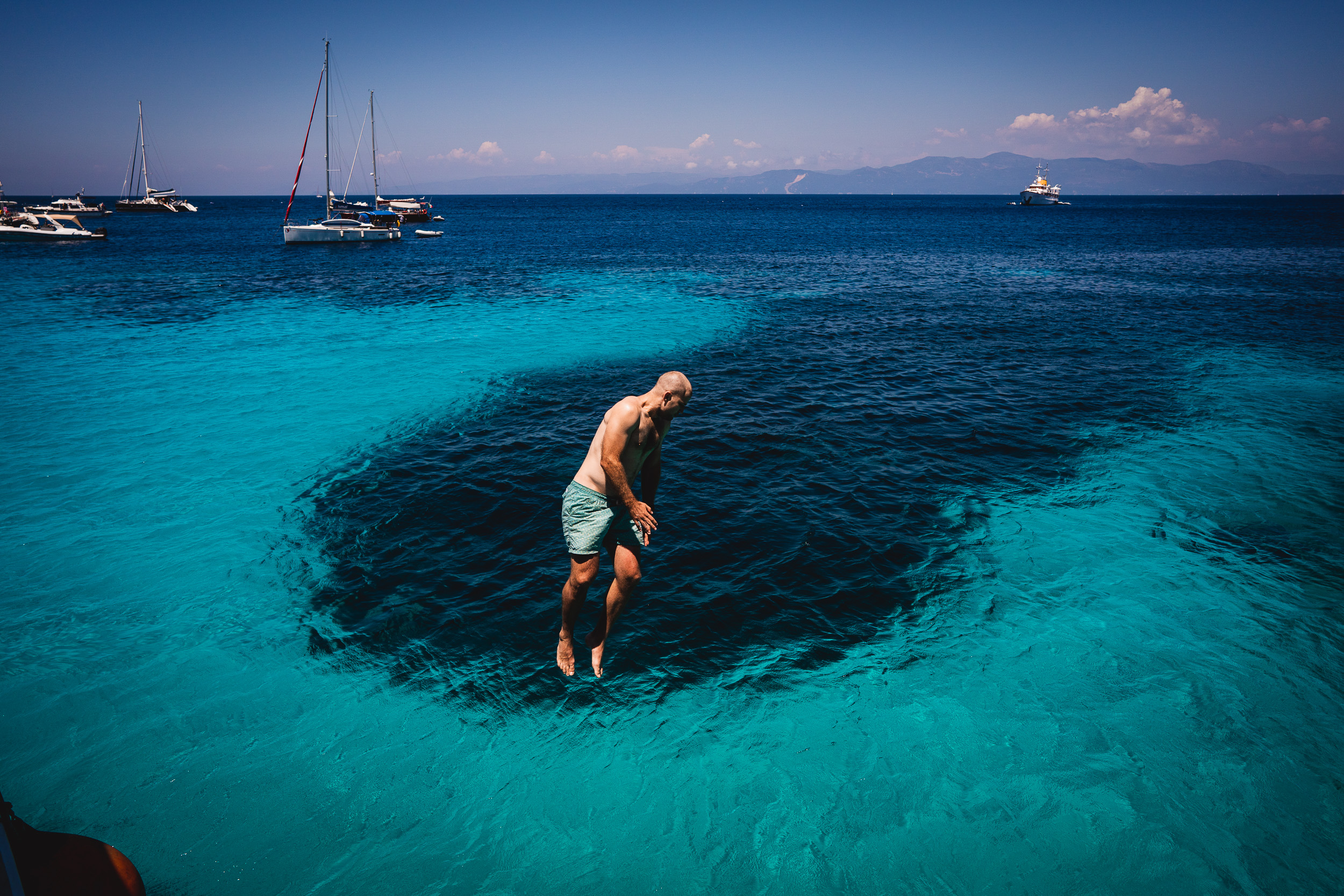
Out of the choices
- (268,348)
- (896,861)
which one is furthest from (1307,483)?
(268,348)

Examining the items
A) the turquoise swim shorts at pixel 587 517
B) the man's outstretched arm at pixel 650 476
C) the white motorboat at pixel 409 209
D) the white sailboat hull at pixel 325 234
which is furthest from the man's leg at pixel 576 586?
the white motorboat at pixel 409 209

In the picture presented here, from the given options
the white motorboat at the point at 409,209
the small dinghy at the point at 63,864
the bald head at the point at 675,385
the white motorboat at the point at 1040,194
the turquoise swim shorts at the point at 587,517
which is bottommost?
the small dinghy at the point at 63,864

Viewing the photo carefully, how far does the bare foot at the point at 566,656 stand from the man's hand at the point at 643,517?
2.31 metres

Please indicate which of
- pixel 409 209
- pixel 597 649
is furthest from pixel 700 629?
pixel 409 209

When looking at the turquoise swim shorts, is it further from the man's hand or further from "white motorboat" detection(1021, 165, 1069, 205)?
"white motorboat" detection(1021, 165, 1069, 205)

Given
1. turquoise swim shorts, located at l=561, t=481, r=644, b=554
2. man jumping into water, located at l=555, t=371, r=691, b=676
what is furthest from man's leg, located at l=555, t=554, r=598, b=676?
turquoise swim shorts, located at l=561, t=481, r=644, b=554

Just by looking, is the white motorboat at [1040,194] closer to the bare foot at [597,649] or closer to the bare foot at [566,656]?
the bare foot at [597,649]

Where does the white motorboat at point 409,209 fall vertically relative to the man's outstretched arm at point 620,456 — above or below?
above

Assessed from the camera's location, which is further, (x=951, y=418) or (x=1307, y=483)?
(x=951, y=418)

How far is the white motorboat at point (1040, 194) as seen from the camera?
168 meters

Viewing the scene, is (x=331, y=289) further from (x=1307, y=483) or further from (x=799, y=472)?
(x=1307, y=483)

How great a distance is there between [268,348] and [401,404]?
10.1 metres

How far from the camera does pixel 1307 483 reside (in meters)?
12.9

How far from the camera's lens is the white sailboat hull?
60719 millimetres
